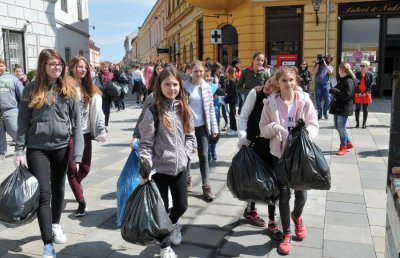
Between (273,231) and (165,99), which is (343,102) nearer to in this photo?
(273,231)

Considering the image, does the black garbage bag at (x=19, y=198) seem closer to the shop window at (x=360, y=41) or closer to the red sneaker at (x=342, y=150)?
the red sneaker at (x=342, y=150)

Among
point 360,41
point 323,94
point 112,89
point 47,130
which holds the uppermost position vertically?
point 360,41

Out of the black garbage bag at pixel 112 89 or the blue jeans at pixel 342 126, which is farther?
the black garbage bag at pixel 112 89

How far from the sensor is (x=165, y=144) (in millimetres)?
3658

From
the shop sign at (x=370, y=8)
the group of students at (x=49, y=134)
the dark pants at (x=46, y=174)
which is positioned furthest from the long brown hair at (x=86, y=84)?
the shop sign at (x=370, y=8)

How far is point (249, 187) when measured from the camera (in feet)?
12.4

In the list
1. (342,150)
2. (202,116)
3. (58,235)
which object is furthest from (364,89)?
(58,235)

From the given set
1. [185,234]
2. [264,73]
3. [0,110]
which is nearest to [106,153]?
[0,110]

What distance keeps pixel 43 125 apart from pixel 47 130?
56 millimetres

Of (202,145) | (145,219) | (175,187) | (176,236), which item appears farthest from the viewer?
(202,145)

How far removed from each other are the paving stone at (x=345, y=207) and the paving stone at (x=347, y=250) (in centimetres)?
99

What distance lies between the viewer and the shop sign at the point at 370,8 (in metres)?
17.5

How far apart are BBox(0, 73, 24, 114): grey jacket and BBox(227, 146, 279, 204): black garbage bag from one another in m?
5.08

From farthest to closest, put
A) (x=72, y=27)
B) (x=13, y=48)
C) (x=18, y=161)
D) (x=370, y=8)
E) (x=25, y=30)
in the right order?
(x=72, y=27)
(x=370, y=8)
(x=25, y=30)
(x=13, y=48)
(x=18, y=161)
